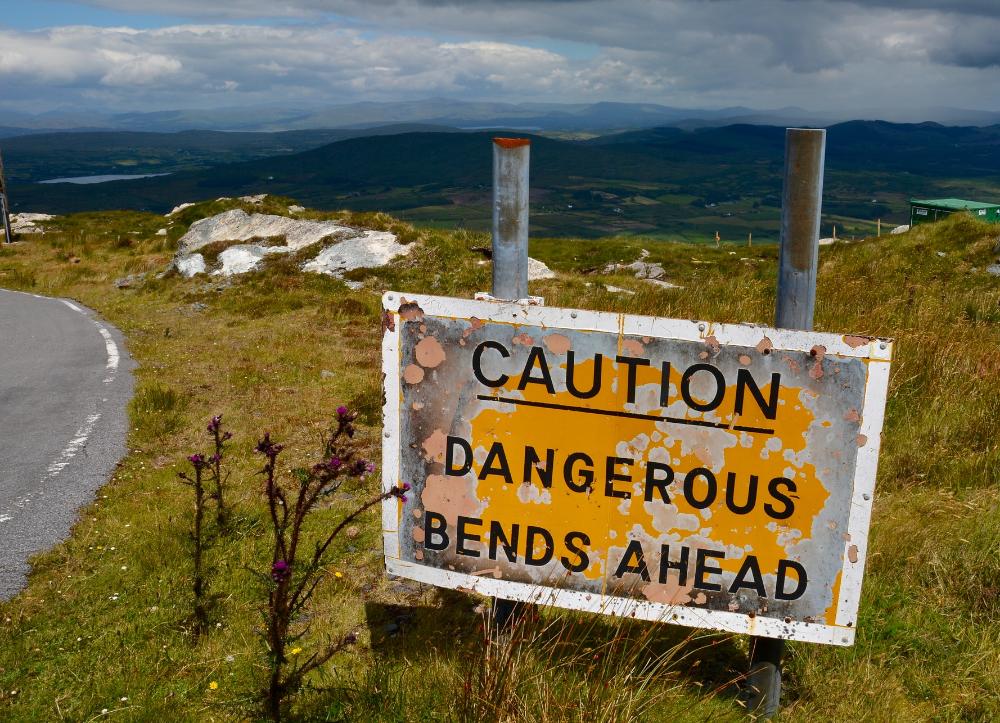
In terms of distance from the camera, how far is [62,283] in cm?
2805

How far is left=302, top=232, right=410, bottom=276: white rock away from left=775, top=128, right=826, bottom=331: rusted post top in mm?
19934

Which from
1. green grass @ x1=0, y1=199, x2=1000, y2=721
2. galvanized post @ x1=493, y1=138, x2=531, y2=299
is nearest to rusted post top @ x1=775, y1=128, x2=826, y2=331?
galvanized post @ x1=493, y1=138, x2=531, y2=299

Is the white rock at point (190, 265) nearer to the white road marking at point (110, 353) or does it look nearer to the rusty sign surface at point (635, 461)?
the white road marking at point (110, 353)

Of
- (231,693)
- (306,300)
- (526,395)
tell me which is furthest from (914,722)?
(306,300)

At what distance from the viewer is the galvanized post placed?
3676mm

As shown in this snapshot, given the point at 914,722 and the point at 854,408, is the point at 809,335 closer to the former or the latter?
the point at 854,408

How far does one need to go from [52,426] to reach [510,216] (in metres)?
9.41

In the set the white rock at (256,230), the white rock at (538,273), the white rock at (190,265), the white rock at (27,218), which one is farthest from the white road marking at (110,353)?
the white rock at (27,218)

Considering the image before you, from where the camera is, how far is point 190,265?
81.2ft

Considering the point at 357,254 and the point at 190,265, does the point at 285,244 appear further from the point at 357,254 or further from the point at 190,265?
the point at 357,254

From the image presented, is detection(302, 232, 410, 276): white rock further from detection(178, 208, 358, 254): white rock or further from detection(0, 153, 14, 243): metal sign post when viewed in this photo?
detection(0, 153, 14, 243): metal sign post

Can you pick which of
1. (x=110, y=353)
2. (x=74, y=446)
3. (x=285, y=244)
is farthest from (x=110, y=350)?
(x=285, y=244)

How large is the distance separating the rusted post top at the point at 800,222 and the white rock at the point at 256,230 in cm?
2268

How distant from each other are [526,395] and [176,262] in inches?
986
